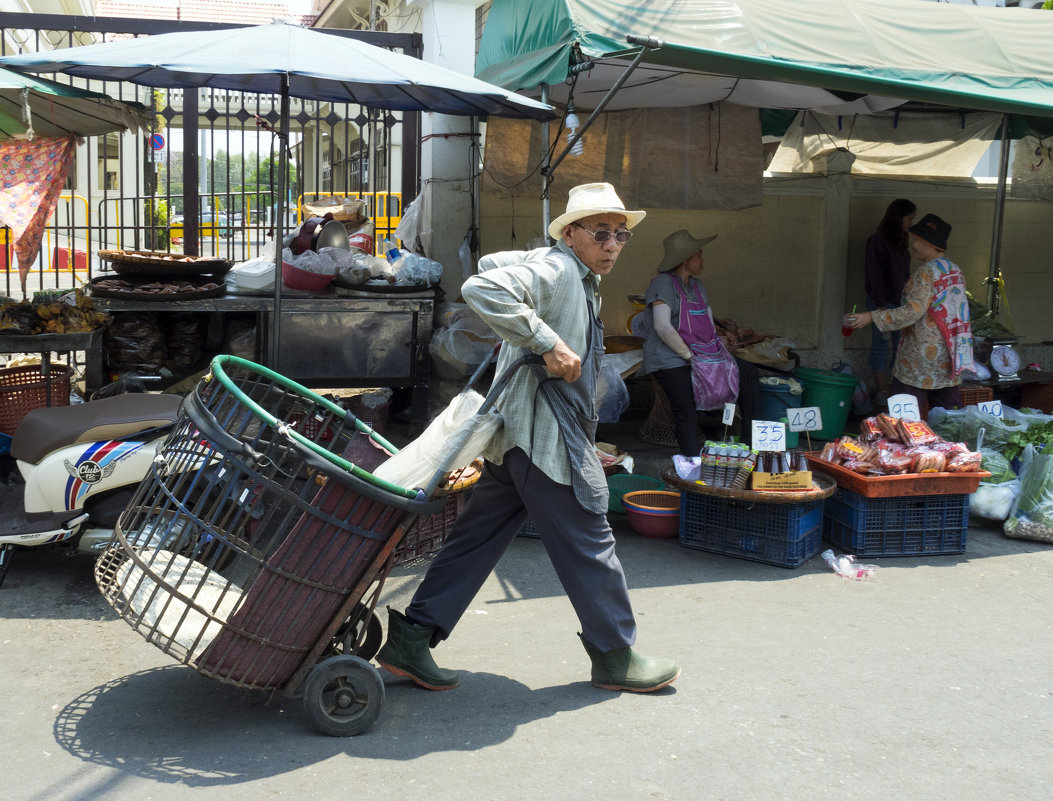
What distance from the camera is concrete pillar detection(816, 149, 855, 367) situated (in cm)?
965

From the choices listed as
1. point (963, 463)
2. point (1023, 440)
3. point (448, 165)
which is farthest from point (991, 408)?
point (448, 165)

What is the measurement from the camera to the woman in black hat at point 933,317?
22.4 feet

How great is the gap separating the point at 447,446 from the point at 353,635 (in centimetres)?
81

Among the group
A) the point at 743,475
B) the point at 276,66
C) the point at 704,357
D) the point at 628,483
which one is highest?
the point at 276,66

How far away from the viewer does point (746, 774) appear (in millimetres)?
3268

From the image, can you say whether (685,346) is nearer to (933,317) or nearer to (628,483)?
(628,483)

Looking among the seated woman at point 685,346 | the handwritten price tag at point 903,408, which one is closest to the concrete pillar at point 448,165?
the seated woman at point 685,346

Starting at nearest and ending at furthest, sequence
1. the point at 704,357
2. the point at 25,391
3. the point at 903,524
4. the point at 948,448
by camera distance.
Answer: the point at 903,524
the point at 948,448
the point at 25,391
the point at 704,357

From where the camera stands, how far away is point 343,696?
Result: 3.38 m

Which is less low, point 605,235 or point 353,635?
point 605,235

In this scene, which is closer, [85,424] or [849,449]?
[85,424]

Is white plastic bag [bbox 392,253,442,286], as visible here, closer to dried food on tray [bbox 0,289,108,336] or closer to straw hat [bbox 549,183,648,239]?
dried food on tray [bbox 0,289,108,336]

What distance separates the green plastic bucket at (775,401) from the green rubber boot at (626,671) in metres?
4.57

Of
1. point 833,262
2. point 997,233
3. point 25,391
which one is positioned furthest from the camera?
point 833,262
